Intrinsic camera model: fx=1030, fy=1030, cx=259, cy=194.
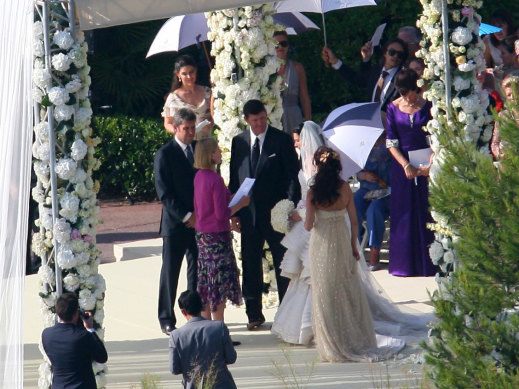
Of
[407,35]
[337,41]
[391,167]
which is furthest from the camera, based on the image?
[337,41]

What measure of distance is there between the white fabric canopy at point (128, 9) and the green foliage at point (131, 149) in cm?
989

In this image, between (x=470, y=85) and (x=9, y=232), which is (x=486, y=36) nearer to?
(x=470, y=85)

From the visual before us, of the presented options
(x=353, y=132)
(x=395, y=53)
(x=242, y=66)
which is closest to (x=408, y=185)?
(x=353, y=132)

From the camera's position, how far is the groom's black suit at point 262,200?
9000 millimetres

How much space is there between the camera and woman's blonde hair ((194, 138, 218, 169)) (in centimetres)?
836

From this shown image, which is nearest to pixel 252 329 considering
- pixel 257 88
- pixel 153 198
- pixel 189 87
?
pixel 257 88

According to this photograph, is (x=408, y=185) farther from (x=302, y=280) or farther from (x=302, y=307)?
(x=302, y=307)

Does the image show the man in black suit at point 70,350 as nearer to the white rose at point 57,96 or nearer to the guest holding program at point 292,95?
the white rose at point 57,96

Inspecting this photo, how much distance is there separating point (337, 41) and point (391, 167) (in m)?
6.56

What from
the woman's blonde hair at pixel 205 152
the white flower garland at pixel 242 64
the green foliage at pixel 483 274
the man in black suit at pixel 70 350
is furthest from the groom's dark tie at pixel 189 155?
the green foliage at pixel 483 274

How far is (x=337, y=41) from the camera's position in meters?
16.7

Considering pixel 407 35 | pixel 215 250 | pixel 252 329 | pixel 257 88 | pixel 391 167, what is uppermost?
→ pixel 407 35

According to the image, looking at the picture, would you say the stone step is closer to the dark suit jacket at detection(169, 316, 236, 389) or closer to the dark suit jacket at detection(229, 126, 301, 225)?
the dark suit jacket at detection(229, 126, 301, 225)

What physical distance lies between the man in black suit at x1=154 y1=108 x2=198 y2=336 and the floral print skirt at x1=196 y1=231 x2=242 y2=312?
36 centimetres
